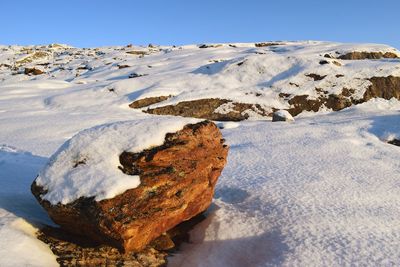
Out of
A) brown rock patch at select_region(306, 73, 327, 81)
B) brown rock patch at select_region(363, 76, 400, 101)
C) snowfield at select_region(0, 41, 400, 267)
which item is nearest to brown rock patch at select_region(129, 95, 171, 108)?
snowfield at select_region(0, 41, 400, 267)

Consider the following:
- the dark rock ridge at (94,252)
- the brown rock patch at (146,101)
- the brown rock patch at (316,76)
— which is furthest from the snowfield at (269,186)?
the brown rock patch at (316,76)

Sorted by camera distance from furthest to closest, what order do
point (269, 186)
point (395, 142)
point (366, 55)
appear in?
point (366, 55) < point (395, 142) < point (269, 186)

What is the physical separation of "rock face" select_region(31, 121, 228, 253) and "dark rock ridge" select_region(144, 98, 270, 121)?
10541mm

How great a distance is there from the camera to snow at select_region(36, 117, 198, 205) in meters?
5.63

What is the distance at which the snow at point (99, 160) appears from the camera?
5633 mm

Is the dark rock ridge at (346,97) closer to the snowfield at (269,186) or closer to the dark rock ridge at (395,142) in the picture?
the snowfield at (269,186)

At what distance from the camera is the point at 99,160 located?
5.97 m

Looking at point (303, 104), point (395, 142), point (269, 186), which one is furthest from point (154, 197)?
point (303, 104)

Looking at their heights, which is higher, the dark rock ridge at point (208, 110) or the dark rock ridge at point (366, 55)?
the dark rock ridge at point (366, 55)

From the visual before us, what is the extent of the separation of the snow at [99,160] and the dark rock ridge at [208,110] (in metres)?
10.8

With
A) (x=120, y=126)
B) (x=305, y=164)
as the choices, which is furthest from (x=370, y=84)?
(x=120, y=126)

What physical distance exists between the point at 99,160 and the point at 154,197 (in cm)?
103

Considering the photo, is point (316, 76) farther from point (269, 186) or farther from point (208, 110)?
point (269, 186)

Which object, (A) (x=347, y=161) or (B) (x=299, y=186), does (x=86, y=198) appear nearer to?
(B) (x=299, y=186)
